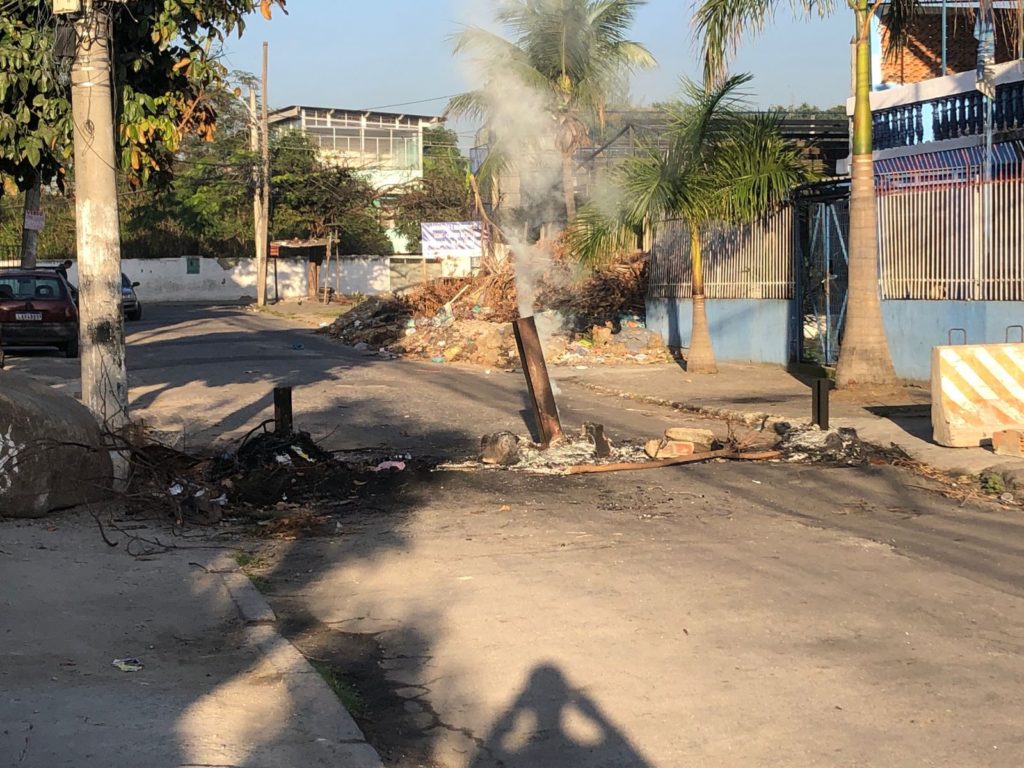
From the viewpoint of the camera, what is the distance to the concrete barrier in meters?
11.2

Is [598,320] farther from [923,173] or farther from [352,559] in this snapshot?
[352,559]

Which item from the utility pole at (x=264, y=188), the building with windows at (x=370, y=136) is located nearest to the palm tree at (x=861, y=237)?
the utility pole at (x=264, y=188)

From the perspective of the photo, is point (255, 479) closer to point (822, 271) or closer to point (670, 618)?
point (670, 618)

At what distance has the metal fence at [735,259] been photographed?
65.2ft

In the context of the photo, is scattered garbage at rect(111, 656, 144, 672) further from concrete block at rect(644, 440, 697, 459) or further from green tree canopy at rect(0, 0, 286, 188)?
concrete block at rect(644, 440, 697, 459)

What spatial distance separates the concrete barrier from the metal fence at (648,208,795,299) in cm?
839

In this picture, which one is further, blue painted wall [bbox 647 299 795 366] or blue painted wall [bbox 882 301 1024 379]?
blue painted wall [bbox 647 299 795 366]

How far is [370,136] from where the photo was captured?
223 ft

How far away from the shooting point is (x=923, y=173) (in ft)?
54.6

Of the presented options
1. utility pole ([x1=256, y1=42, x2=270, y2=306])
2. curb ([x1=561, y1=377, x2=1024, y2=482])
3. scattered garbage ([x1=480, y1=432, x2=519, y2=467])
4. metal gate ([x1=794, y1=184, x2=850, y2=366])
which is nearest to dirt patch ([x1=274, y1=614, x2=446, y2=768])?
scattered garbage ([x1=480, y1=432, x2=519, y2=467])

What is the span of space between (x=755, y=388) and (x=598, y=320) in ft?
28.9

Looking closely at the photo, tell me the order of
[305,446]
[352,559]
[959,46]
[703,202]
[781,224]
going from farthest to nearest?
1. [959,46]
2. [781,224]
3. [703,202]
4. [305,446]
5. [352,559]

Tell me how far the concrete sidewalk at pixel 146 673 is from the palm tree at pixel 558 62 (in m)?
22.8

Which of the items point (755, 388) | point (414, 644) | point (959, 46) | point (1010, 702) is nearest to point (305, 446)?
point (414, 644)
